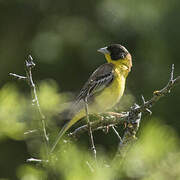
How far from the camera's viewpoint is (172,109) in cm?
494

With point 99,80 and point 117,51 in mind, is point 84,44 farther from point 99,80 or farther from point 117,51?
point 99,80

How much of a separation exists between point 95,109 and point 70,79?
154cm

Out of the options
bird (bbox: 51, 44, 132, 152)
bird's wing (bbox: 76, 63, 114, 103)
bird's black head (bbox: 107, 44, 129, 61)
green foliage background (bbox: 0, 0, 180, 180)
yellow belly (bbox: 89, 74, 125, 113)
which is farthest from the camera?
green foliage background (bbox: 0, 0, 180, 180)

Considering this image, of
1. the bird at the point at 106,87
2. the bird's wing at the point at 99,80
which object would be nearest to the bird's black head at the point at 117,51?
the bird at the point at 106,87

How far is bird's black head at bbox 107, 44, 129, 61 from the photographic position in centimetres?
481

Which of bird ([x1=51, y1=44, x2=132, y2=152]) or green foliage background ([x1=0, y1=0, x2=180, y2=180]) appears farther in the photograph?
green foliage background ([x1=0, y1=0, x2=180, y2=180])

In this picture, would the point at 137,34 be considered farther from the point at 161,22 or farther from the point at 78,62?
the point at 78,62

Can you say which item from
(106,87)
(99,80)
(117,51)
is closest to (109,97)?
(106,87)

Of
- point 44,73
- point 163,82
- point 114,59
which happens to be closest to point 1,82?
point 44,73

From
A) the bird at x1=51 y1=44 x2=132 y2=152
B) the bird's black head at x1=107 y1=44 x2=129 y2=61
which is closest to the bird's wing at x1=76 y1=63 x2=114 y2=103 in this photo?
the bird at x1=51 y1=44 x2=132 y2=152

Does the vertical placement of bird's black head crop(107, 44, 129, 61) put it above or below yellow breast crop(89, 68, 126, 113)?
above

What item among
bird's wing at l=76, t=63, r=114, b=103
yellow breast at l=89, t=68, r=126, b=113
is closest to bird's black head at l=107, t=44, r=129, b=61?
bird's wing at l=76, t=63, r=114, b=103

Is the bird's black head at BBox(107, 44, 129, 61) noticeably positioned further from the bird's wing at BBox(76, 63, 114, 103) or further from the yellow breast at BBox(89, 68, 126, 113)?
the yellow breast at BBox(89, 68, 126, 113)

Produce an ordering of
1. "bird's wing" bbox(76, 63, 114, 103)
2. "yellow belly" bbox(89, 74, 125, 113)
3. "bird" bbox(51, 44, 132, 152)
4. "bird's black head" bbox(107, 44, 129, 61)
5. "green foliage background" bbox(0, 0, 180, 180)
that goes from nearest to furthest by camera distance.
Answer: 1. "bird" bbox(51, 44, 132, 152)
2. "yellow belly" bbox(89, 74, 125, 113)
3. "bird's wing" bbox(76, 63, 114, 103)
4. "bird's black head" bbox(107, 44, 129, 61)
5. "green foliage background" bbox(0, 0, 180, 180)
